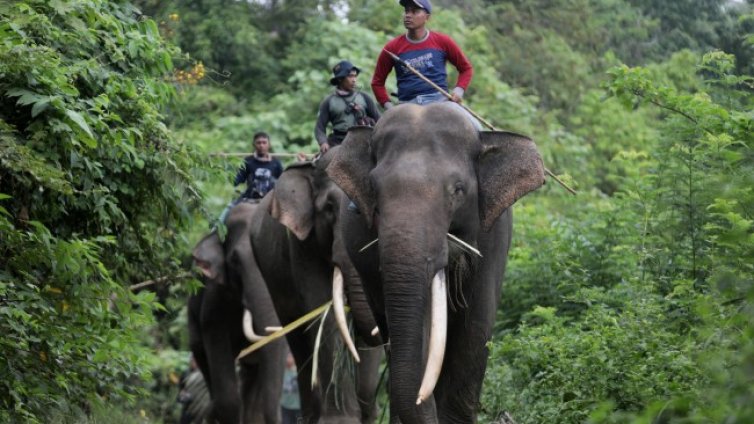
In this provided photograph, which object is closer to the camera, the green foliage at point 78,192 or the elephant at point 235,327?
the green foliage at point 78,192

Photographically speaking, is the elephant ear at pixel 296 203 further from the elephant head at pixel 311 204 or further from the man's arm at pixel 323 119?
the man's arm at pixel 323 119

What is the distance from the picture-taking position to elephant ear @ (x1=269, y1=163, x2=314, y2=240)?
12.5m

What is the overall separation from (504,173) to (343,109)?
379cm

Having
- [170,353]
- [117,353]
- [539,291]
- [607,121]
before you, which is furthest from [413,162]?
[607,121]

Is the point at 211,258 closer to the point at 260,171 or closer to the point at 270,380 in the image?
the point at 260,171

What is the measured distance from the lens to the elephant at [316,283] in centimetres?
1180

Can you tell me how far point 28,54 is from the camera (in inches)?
361

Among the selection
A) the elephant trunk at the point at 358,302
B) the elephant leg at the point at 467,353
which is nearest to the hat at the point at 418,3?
the elephant trunk at the point at 358,302

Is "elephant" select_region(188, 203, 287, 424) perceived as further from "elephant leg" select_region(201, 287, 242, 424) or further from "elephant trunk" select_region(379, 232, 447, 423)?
"elephant trunk" select_region(379, 232, 447, 423)

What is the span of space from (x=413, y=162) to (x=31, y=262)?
2.19 meters

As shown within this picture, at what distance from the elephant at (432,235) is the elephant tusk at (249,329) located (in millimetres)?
3909

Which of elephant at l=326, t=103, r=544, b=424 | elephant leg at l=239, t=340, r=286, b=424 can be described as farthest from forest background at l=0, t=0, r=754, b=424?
elephant leg at l=239, t=340, r=286, b=424

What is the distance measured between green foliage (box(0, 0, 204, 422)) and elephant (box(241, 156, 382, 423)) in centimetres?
118

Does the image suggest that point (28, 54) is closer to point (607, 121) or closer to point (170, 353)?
point (170, 353)
